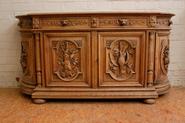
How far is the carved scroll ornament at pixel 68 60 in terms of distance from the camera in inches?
89.4

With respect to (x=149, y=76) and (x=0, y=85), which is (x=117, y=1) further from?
(x=0, y=85)

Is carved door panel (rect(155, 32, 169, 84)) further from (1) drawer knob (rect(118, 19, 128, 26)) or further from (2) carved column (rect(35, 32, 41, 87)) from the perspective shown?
(2) carved column (rect(35, 32, 41, 87))

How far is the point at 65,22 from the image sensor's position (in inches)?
87.1

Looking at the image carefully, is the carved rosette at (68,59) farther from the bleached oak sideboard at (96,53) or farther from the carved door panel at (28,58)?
the carved door panel at (28,58)

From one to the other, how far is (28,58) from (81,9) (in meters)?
0.86

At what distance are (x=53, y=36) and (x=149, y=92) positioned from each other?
105 cm

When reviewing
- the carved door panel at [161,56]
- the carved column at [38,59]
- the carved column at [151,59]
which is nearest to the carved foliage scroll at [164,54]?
the carved door panel at [161,56]

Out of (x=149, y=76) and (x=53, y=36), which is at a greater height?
(x=53, y=36)

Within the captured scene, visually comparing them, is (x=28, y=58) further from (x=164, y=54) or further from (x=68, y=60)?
(x=164, y=54)

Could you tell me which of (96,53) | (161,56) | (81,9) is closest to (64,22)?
(96,53)

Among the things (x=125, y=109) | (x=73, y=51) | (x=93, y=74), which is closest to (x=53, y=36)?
(x=73, y=51)

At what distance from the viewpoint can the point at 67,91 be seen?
7.59ft

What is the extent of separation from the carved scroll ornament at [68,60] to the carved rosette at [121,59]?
0.29 metres

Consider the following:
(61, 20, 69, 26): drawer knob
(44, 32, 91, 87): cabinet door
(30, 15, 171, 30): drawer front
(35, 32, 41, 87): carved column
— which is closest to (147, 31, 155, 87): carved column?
(30, 15, 171, 30): drawer front
